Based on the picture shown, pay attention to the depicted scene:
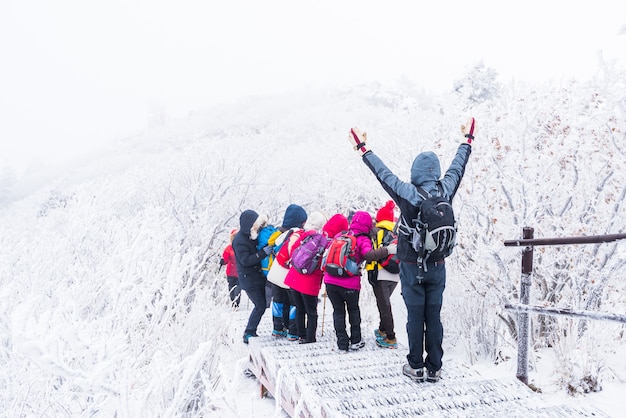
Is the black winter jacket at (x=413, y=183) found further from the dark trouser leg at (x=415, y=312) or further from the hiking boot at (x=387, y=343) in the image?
the hiking boot at (x=387, y=343)

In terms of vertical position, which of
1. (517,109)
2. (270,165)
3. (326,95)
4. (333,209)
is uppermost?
(326,95)

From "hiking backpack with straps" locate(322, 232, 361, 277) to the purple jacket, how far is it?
0.20ft

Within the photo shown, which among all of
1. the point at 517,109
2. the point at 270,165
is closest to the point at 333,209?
the point at 270,165

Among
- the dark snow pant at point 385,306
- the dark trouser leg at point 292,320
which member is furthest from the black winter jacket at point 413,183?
the dark trouser leg at point 292,320

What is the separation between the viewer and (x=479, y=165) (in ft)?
17.8

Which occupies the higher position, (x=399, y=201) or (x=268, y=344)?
(x=399, y=201)

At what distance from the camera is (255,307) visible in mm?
5566

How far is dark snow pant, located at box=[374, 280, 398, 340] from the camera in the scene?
475 cm

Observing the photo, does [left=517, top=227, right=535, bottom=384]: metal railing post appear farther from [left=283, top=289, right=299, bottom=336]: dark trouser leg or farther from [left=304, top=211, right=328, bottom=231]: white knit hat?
[left=283, top=289, right=299, bottom=336]: dark trouser leg

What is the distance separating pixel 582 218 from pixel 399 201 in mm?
2316

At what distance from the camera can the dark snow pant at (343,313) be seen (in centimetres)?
460

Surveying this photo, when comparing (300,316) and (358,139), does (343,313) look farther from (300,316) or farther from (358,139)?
(358,139)

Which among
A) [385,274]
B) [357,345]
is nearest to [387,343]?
[357,345]

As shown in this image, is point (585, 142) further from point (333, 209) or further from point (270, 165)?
point (270, 165)
